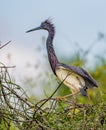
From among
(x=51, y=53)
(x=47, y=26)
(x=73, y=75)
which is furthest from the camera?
(x=47, y=26)

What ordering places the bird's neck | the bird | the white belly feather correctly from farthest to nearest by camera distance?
the bird's neck < the white belly feather < the bird

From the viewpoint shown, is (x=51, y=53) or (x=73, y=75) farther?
(x=51, y=53)

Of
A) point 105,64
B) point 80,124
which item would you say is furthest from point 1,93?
point 105,64

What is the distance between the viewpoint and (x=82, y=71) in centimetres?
625

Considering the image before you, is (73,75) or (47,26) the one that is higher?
(47,26)

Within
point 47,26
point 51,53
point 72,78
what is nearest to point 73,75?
point 72,78

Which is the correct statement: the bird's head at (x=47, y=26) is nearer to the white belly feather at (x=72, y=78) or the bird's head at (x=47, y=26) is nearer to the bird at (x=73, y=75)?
the bird at (x=73, y=75)

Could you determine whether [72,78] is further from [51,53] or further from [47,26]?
[47,26]

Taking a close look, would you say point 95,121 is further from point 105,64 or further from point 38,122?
point 105,64

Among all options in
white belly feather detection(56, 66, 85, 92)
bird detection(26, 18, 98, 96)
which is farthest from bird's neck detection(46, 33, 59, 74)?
white belly feather detection(56, 66, 85, 92)

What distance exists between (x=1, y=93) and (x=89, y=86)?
1776 millimetres

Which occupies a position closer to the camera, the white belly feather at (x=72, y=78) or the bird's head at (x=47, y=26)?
the white belly feather at (x=72, y=78)

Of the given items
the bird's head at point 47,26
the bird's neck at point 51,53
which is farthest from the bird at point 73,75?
the bird's head at point 47,26

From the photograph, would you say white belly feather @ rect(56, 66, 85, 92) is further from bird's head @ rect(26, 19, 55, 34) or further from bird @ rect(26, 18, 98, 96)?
bird's head @ rect(26, 19, 55, 34)
